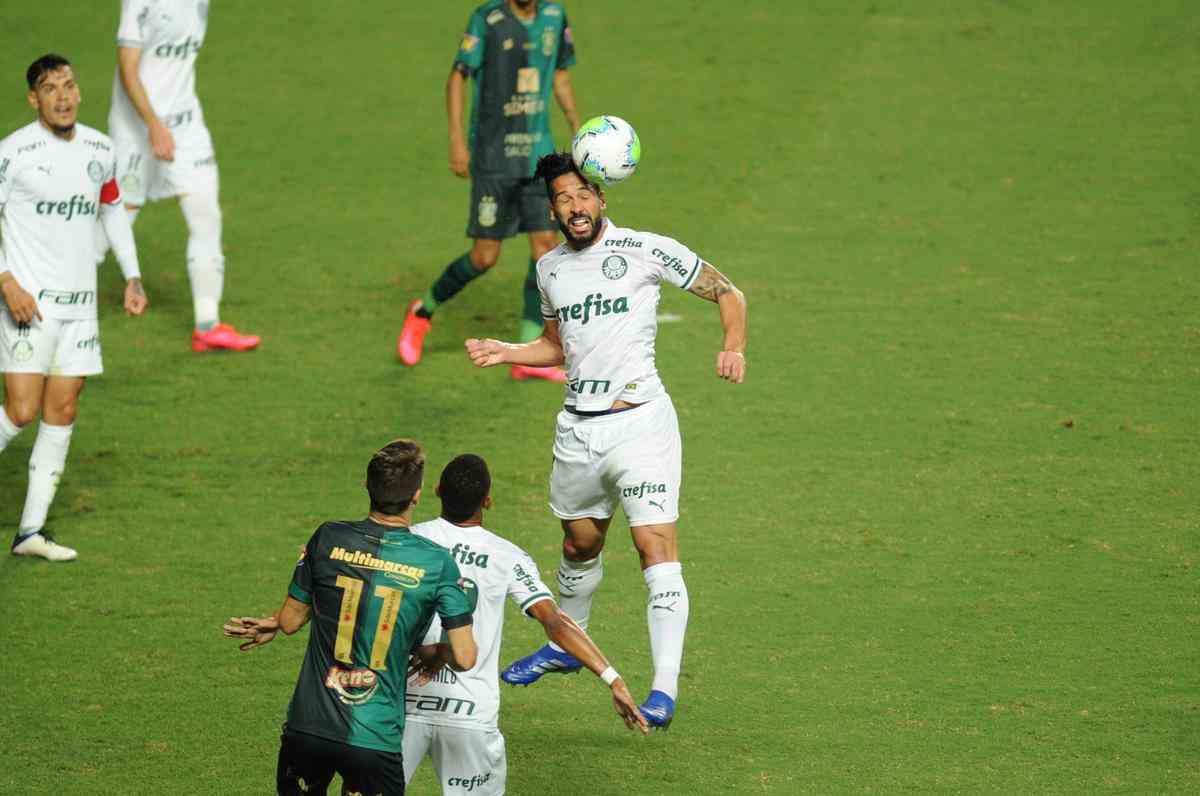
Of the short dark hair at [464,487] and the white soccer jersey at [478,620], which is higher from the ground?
the short dark hair at [464,487]

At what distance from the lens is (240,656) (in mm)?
7441

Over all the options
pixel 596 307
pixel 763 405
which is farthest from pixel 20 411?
pixel 763 405

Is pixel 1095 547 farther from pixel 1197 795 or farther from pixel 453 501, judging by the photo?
pixel 453 501

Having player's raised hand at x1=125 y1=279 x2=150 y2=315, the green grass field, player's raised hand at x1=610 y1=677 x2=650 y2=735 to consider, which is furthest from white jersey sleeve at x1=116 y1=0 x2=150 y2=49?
player's raised hand at x1=610 y1=677 x2=650 y2=735

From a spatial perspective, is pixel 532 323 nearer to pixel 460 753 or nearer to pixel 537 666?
pixel 537 666

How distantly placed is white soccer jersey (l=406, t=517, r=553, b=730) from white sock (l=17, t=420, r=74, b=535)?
350cm

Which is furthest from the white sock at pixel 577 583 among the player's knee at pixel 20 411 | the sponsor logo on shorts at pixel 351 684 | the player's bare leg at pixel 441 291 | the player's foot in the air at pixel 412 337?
the player's foot in the air at pixel 412 337

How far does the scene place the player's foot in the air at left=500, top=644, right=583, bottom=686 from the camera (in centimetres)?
700

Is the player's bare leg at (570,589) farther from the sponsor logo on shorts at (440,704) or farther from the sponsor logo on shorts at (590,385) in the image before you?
the sponsor logo on shorts at (440,704)

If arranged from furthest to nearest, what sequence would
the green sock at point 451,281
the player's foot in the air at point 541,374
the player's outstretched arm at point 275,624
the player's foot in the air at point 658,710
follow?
the player's foot in the air at point 541,374
the green sock at point 451,281
the player's foot in the air at point 658,710
the player's outstretched arm at point 275,624

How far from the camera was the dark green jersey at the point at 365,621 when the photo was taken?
514 cm

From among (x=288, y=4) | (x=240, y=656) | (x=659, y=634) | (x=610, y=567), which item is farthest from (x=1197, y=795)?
(x=288, y=4)

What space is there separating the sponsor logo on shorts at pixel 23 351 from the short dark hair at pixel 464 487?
350cm

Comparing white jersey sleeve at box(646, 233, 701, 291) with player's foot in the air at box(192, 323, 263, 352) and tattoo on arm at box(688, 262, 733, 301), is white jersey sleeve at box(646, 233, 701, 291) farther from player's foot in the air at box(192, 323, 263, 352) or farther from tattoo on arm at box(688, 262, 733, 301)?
→ player's foot in the air at box(192, 323, 263, 352)
